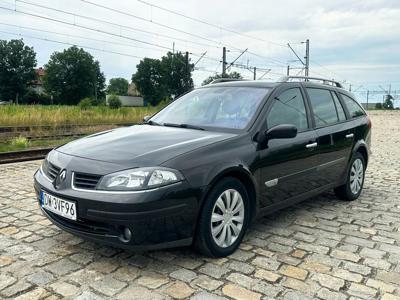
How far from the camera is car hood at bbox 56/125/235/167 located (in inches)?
130

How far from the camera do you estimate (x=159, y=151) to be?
338 cm

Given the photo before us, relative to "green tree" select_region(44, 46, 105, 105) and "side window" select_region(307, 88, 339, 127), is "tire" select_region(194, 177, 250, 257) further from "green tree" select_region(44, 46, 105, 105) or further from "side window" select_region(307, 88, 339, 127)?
"green tree" select_region(44, 46, 105, 105)

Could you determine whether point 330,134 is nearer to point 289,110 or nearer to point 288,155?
point 289,110

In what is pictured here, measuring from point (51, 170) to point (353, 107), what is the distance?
429cm

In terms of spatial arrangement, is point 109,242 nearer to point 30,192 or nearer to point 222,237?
point 222,237

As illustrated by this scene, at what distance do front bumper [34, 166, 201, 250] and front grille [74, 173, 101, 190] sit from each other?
53 mm

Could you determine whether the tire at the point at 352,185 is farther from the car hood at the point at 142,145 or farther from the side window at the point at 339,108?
the car hood at the point at 142,145

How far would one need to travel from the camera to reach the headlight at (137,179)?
3.11m

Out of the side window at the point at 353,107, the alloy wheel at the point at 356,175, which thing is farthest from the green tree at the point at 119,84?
the alloy wheel at the point at 356,175

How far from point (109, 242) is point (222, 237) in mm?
989

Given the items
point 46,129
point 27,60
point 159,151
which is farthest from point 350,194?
point 27,60

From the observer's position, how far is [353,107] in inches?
237

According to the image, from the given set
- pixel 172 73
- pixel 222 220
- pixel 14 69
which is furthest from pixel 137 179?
pixel 14 69

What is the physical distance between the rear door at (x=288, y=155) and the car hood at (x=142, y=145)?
1.73ft
